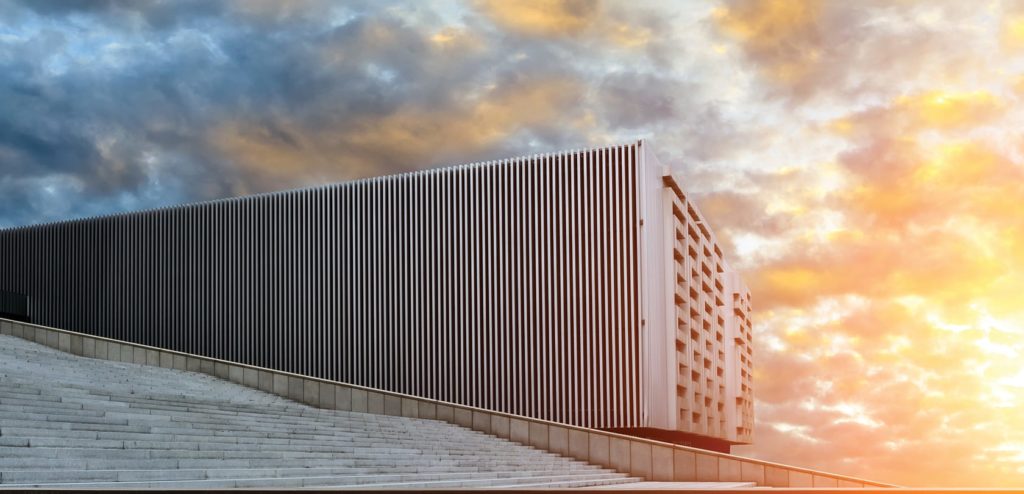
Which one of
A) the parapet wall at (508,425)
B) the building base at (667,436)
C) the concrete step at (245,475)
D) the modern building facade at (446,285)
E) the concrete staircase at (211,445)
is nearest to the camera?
the concrete step at (245,475)

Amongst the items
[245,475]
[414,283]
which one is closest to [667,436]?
[414,283]

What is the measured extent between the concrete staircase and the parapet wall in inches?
27.8

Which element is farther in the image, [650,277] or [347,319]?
[347,319]

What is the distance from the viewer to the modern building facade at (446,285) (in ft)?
118

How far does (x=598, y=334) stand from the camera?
35906 mm

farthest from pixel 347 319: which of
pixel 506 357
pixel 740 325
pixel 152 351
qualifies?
pixel 740 325

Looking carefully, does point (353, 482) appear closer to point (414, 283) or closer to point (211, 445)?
point (211, 445)

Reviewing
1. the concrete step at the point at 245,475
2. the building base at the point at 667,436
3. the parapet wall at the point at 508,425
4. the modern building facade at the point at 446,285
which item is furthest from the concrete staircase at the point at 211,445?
the building base at the point at 667,436

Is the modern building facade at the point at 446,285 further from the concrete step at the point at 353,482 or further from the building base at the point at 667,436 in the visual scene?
the concrete step at the point at 353,482

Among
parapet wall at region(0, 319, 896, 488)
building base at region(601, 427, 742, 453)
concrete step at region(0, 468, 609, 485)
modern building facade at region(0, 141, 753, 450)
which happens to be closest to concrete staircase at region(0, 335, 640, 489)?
concrete step at region(0, 468, 609, 485)

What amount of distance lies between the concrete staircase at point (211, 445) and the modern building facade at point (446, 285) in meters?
10.1

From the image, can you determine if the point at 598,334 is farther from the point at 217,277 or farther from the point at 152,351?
the point at 217,277

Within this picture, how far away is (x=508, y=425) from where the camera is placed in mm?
26875

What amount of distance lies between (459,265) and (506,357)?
3.96 m
